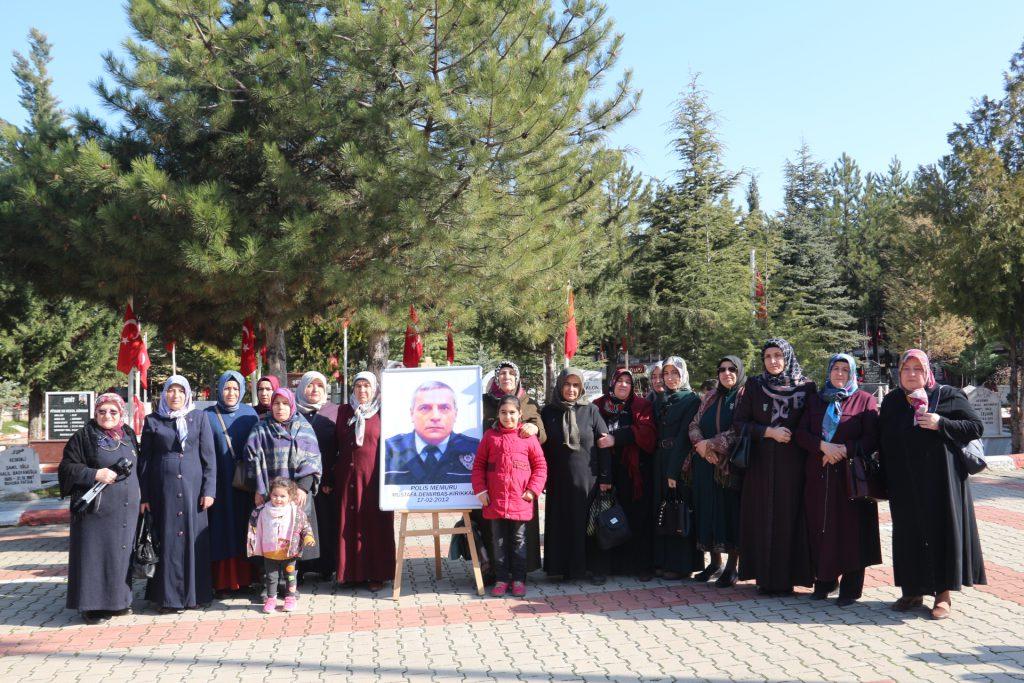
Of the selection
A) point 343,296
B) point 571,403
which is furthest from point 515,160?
point 571,403

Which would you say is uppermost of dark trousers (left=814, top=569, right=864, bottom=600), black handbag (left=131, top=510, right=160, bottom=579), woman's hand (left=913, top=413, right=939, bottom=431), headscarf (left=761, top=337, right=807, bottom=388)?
headscarf (left=761, top=337, right=807, bottom=388)

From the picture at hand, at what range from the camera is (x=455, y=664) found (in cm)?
532

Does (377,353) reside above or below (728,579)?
above

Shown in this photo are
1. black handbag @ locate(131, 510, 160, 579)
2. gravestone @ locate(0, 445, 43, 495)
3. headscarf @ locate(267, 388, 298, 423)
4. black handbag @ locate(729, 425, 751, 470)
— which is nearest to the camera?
black handbag @ locate(131, 510, 160, 579)

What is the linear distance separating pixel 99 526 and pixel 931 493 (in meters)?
6.15

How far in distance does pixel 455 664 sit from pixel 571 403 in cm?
267

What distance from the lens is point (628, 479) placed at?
752 centimetres

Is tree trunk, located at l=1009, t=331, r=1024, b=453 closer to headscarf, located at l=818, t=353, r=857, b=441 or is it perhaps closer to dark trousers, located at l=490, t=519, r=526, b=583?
headscarf, located at l=818, t=353, r=857, b=441

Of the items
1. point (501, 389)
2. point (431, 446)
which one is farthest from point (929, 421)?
point (431, 446)

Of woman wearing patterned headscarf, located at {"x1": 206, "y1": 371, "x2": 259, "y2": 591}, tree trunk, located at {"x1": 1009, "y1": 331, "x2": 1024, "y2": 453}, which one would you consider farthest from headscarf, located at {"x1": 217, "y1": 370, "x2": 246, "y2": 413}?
tree trunk, located at {"x1": 1009, "y1": 331, "x2": 1024, "y2": 453}

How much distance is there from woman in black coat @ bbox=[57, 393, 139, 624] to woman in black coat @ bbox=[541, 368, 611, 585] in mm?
3391

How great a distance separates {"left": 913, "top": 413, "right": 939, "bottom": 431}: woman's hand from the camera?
5.88m

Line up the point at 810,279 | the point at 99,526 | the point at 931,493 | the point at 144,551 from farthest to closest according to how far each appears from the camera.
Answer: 1. the point at 810,279
2. the point at 144,551
3. the point at 99,526
4. the point at 931,493

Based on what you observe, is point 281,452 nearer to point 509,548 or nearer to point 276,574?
point 276,574
